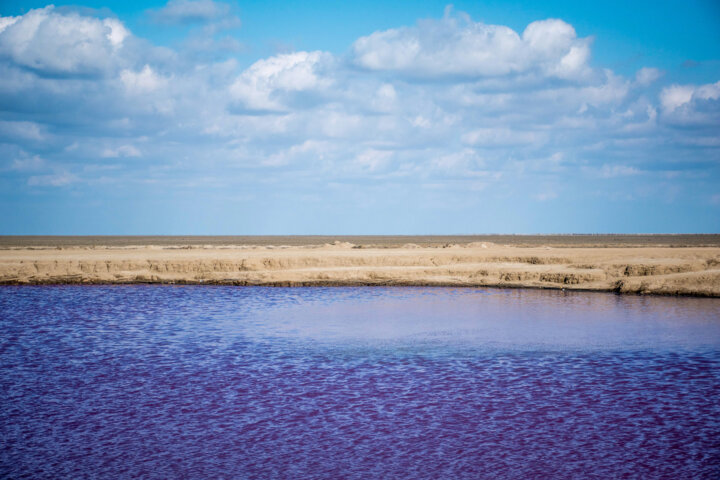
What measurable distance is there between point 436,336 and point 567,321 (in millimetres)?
5254

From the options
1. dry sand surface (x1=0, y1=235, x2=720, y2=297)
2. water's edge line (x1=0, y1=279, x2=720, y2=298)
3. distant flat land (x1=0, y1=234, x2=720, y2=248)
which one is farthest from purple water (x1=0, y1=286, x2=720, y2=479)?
distant flat land (x1=0, y1=234, x2=720, y2=248)

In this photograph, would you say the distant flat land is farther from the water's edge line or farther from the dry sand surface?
the water's edge line

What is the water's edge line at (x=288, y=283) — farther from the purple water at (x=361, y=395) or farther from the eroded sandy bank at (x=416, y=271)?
the purple water at (x=361, y=395)

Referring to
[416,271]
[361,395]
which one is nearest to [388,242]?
[416,271]

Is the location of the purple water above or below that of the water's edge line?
below

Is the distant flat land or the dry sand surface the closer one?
the dry sand surface

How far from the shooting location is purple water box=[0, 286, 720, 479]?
9469 millimetres

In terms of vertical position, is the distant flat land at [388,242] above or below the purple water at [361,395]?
→ above

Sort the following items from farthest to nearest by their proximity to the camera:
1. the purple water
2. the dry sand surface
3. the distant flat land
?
the distant flat land
the dry sand surface
the purple water

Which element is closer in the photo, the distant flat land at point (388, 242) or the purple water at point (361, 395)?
the purple water at point (361, 395)

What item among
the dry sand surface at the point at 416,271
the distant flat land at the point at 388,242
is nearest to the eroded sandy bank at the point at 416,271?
the dry sand surface at the point at 416,271

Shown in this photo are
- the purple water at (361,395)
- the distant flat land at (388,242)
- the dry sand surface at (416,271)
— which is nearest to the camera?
the purple water at (361,395)

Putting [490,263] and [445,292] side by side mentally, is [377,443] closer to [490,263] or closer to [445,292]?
[445,292]

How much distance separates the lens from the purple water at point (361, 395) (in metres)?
9.47
